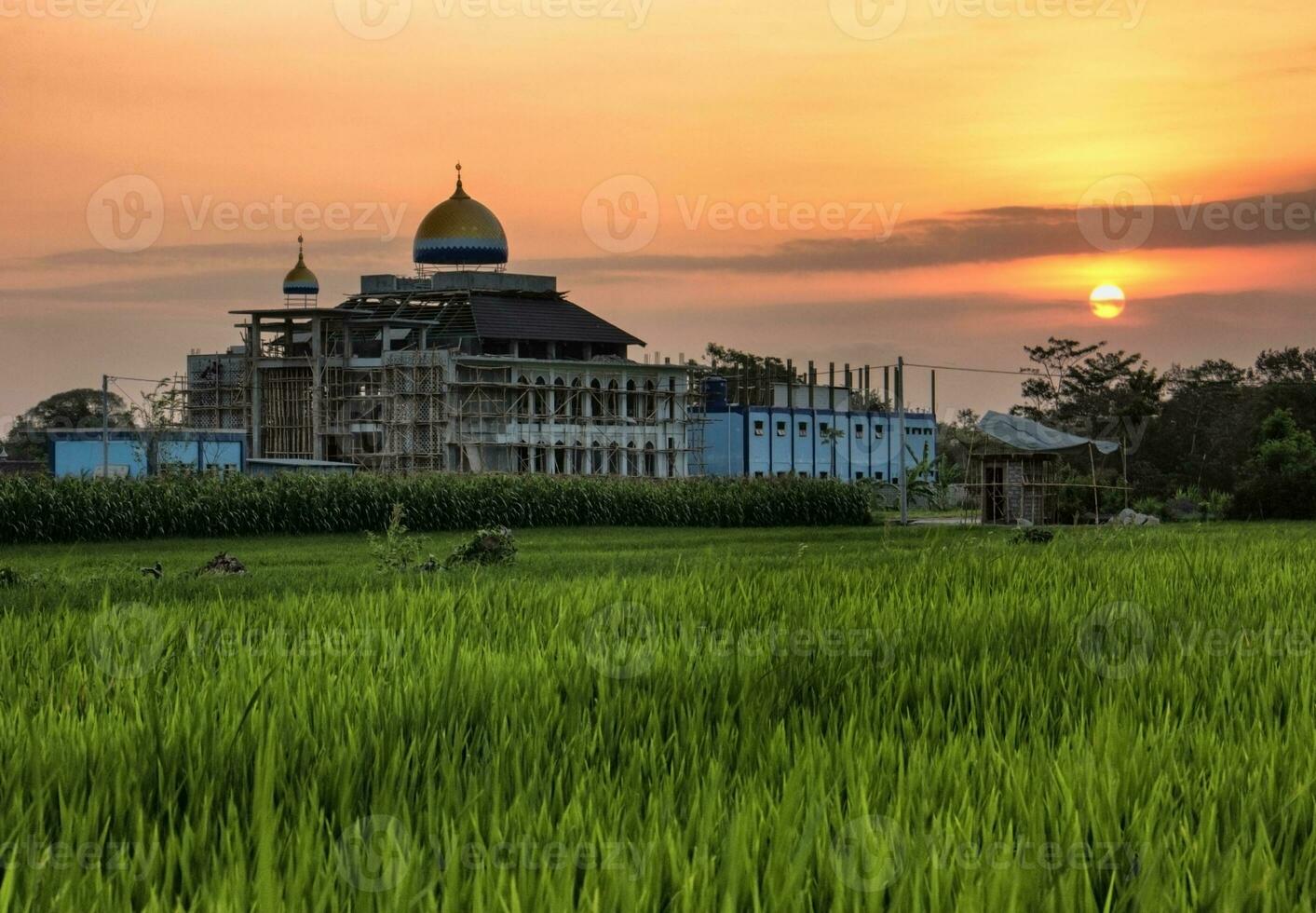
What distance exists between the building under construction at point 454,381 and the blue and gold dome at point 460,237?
7cm

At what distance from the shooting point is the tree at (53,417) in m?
75.2

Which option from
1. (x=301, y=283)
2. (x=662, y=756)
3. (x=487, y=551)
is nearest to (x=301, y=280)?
(x=301, y=283)

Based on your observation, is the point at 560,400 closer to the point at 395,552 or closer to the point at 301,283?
the point at 301,283

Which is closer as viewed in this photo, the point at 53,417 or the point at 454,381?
the point at 454,381

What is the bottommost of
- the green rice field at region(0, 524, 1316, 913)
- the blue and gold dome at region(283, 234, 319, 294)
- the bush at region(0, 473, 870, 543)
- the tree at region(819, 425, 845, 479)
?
the green rice field at region(0, 524, 1316, 913)

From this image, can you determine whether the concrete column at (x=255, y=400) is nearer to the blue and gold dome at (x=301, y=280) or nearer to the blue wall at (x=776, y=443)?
the blue and gold dome at (x=301, y=280)

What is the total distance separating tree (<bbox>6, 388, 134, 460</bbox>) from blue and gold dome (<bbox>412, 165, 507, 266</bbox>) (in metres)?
19.4

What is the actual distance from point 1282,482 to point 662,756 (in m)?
31.9

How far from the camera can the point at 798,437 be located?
229 ft

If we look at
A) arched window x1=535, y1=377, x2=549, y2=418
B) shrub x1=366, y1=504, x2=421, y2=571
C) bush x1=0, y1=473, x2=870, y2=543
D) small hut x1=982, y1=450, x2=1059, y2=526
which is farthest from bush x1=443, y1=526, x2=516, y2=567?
arched window x1=535, y1=377, x2=549, y2=418

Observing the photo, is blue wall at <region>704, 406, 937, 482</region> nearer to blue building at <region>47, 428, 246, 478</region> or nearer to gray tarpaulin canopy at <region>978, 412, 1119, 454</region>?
blue building at <region>47, 428, 246, 478</region>

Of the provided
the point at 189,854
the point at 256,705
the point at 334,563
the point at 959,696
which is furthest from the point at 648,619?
the point at 334,563

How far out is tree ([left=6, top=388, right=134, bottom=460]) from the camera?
75.2 metres

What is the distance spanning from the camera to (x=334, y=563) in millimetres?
18359
